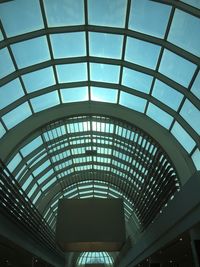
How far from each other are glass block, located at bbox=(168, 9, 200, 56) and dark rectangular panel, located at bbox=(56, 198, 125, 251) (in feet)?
49.6

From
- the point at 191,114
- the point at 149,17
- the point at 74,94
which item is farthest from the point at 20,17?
the point at 191,114

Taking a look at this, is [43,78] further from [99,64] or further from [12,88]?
[99,64]

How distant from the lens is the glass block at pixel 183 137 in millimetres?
21897

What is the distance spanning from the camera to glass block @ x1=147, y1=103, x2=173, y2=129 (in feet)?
77.0

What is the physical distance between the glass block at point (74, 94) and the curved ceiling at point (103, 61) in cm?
9

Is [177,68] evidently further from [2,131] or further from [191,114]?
[2,131]

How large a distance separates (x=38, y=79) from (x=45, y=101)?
268 centimetres

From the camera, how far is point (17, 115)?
78.0 feet

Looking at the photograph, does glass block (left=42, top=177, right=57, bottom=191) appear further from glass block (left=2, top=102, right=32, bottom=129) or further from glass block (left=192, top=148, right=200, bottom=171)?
glass block (left=192, top=148, right=200, bottom=171)

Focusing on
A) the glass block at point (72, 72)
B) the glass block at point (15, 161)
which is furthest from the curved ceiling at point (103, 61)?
the glass block at point (15, 161)

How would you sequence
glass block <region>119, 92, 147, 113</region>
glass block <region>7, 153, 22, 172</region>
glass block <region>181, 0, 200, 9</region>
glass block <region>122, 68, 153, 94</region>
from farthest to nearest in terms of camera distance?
glass block <region>7, 153, 22, 172</region> < glass block <region>119, 92, 147, 113</region> < glass block <region>122, 68, 153, 94</region> < glass block <region>181, 0, 200, 9</region>

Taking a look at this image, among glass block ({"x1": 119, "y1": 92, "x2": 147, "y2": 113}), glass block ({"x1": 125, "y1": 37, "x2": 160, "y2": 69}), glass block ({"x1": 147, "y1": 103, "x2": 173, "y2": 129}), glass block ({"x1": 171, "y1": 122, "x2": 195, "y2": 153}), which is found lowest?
glass block ({"x1": 171, "y1": 122, "x2": 195, "y2": 153})

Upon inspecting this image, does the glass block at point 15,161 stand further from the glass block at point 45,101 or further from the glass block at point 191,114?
the glass block at point 191,114

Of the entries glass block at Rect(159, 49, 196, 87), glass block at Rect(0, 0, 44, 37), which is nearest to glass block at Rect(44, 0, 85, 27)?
glass block at Rect(0, 0, 44, 37)
